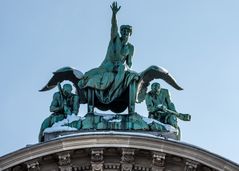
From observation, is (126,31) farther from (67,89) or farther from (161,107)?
(161,107)

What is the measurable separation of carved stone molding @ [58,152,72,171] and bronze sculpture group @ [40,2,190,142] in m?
3.33

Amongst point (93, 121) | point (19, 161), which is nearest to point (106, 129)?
point (93, 121)

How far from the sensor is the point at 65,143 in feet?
121

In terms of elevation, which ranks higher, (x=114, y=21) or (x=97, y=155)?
(x=114, y=21)

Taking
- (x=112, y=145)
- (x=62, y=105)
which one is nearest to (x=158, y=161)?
(x=112, y=145)

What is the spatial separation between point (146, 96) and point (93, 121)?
2566mm

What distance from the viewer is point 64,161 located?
37.1m

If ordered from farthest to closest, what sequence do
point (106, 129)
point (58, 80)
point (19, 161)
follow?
point (58, 80), point (106, 129), point (19, 161)

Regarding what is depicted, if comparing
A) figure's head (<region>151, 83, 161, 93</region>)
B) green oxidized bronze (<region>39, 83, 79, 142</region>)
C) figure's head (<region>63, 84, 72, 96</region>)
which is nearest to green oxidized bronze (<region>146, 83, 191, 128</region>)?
figure's head (<region>151, 83, 161, 93</region>)

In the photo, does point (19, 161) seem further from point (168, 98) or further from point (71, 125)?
point (168, 98)

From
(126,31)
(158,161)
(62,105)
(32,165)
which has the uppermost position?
(126,31)

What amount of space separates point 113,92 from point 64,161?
502 centimetres

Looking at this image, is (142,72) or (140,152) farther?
(142,72)

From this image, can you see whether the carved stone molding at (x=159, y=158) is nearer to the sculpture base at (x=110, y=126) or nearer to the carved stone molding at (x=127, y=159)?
the carved stone molding at (x=127, y=159)
